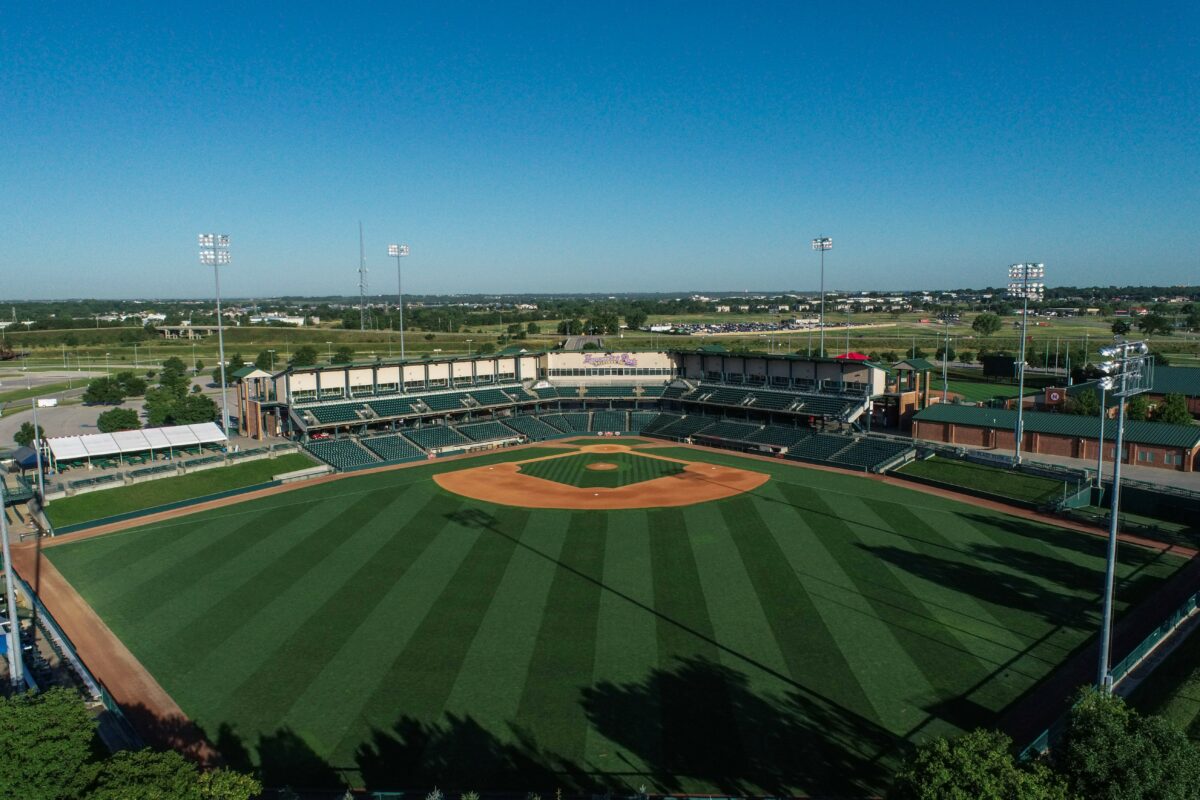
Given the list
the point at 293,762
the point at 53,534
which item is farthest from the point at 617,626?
the point at 53,534

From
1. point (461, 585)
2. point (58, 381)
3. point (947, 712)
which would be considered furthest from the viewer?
point (58, 381)

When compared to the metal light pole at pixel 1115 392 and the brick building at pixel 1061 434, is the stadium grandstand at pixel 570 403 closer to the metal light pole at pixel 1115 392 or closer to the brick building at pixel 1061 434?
the brick building at pixel 1061 434

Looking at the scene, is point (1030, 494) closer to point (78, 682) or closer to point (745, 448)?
point (745, 448)

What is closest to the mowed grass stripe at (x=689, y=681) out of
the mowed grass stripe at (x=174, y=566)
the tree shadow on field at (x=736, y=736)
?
the tree shadow on field at (x=736, y=736)

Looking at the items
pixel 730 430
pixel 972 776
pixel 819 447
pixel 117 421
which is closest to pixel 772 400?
pixel 730 430

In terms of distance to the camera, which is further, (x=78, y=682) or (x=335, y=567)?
(x=335, y=567)

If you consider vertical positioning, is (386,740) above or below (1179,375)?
below

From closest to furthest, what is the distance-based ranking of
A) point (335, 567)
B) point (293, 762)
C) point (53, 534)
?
point (293, 762) → point (335, 567) → point (53, 534)

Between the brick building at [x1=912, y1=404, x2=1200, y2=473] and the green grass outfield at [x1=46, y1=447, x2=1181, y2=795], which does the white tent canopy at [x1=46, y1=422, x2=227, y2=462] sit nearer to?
the green grass outfield at [x1=46, y1=447, x2=1181, y2=795]

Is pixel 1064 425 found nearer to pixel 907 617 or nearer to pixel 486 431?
pixel 907 617
